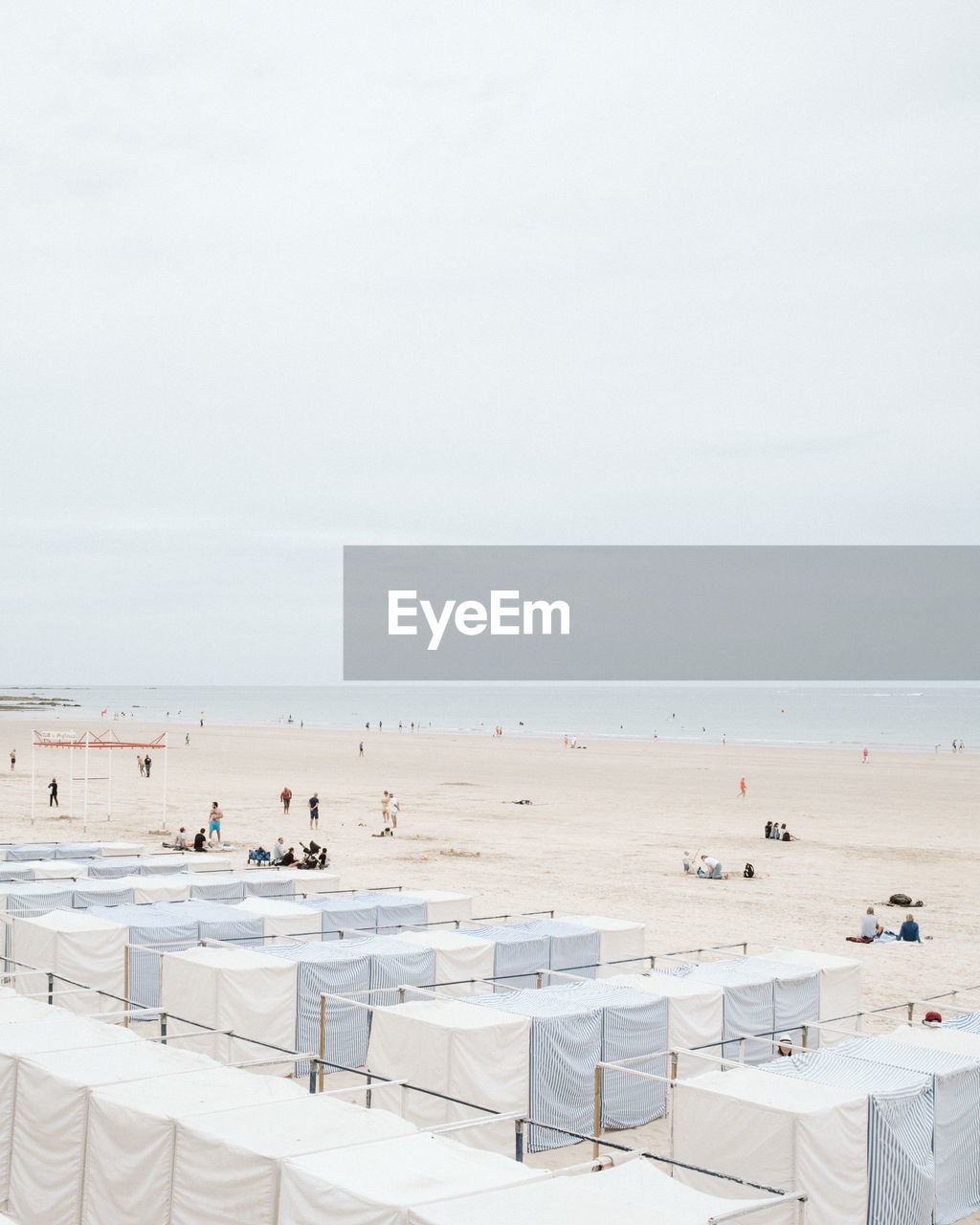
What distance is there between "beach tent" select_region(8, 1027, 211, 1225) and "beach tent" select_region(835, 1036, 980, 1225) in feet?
21.4

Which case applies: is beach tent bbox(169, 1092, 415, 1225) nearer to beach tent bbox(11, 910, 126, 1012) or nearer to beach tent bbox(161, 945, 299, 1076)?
beach tent bbox(161, 945, 299, 1076)

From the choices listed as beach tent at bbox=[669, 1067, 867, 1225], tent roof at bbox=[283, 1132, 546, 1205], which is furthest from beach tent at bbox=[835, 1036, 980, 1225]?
tent roof at bbox=[283, 1132, 546, 1205]

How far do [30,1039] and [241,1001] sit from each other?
14.6 ft

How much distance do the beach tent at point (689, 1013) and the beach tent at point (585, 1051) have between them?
0.91ft

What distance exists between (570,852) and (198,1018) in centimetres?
2088

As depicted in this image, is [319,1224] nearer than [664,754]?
Yes

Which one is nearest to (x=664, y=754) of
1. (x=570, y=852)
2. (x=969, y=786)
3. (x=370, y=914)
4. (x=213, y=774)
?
(x=969, y=786)

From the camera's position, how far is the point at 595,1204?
7.59 meters

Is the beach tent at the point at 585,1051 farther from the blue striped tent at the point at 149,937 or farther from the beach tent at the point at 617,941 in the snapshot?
the blue striped tent at the point at 149,937

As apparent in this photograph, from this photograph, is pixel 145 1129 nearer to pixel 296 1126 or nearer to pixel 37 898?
pixel 296 1126

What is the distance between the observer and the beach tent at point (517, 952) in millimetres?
18094

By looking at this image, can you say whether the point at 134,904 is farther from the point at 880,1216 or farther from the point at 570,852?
the point at 570,852

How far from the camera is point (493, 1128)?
12.7m

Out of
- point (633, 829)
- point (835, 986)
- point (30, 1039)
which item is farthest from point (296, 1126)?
point (633, 829)
